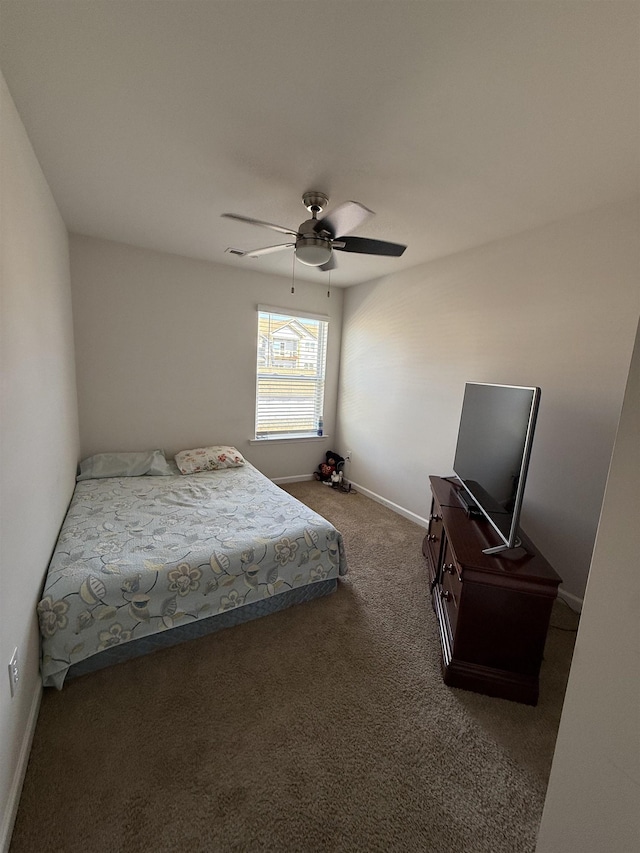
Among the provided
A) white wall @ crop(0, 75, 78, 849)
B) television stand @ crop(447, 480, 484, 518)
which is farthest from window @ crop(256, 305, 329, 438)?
television stand @ crop(447, 480, 484, 518)

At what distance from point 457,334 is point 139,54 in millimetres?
2585

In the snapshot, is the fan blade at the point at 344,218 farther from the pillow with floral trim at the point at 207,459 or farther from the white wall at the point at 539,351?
the pillow with floral trim at the point at 207,459

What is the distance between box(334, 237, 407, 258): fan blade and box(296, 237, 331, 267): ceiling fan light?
0.13 meters

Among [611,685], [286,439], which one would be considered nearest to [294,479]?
[286,439]

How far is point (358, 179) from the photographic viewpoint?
187 cm

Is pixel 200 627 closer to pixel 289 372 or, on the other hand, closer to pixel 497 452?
pixel 497 452

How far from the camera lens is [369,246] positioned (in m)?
2.10

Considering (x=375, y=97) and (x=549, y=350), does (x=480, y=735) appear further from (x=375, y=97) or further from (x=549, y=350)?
(x=375, y=97)

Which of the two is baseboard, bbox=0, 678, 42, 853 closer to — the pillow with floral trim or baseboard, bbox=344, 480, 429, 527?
the pillow with floral trim

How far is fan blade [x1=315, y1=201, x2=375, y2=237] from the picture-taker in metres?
1.69

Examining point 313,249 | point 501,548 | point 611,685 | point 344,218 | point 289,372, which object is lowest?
point 501,548

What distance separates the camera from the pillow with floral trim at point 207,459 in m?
3.32

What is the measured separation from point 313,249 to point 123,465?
253cm

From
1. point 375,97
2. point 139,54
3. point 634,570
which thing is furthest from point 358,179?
point 634,570
